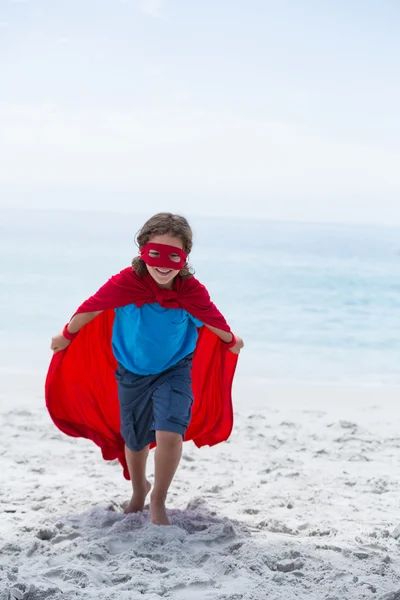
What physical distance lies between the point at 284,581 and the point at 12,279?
19.4 m

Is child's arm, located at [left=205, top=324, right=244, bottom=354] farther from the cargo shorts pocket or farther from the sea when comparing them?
the sea

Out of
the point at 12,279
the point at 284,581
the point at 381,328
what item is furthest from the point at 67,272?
the point at 284,581

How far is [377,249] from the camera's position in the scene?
1361 inches

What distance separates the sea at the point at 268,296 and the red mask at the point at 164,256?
2.89 meters

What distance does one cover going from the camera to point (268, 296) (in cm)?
1936

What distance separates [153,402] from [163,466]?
1.07ft

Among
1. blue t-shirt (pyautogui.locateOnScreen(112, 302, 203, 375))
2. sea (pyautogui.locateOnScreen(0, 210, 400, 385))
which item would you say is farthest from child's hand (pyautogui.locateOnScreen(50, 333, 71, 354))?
sea (pyautogui.locateOnScreen(0, 210, 400, 385))

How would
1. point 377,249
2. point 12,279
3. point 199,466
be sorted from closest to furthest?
1. point 199,466
2. point 12,279
3. point 377,249

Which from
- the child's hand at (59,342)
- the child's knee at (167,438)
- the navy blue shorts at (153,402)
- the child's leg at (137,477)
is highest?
the child's hand at (59,342)

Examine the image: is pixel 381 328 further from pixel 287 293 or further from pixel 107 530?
pixel 107 530

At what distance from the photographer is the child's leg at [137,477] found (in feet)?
12.5

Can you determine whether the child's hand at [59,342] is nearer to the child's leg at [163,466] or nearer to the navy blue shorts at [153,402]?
the navy blue shorts at [153,402]

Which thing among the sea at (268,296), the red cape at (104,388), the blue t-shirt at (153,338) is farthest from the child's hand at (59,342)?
the sea at (268,296)

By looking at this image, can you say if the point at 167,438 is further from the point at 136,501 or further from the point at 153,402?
the point at 136,501
